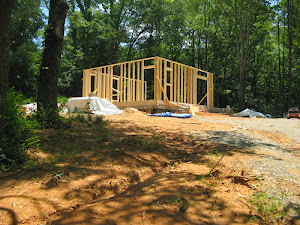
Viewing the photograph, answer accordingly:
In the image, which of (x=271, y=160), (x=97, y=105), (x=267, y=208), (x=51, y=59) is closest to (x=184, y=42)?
(x=97, y=105)

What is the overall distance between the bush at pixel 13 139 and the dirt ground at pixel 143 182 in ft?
0.50

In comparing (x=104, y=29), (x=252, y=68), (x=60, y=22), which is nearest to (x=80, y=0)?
(x=104, y=29)

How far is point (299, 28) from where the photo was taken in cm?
1883

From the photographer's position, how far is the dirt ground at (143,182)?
1.99m

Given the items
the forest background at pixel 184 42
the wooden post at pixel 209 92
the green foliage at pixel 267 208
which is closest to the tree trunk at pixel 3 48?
the green foliage at pixel 267 208

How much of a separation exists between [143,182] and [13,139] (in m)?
1.70

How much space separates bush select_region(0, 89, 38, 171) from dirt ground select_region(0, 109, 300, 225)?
0.15 meters

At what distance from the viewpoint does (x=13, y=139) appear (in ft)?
9.64

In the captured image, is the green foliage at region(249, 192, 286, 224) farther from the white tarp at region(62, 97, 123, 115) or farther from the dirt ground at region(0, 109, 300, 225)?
the white tarp at region(62, 97, 123, 115)

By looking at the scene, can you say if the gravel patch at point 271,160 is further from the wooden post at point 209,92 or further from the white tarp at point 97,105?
the wooden post at point 209,92

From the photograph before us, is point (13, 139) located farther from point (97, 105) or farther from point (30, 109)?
point (97, 105)

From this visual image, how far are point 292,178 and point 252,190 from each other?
0.66 m

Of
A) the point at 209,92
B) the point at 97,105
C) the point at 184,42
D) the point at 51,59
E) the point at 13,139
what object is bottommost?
the point at 13,139

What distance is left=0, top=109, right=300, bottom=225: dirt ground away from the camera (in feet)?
6.52
